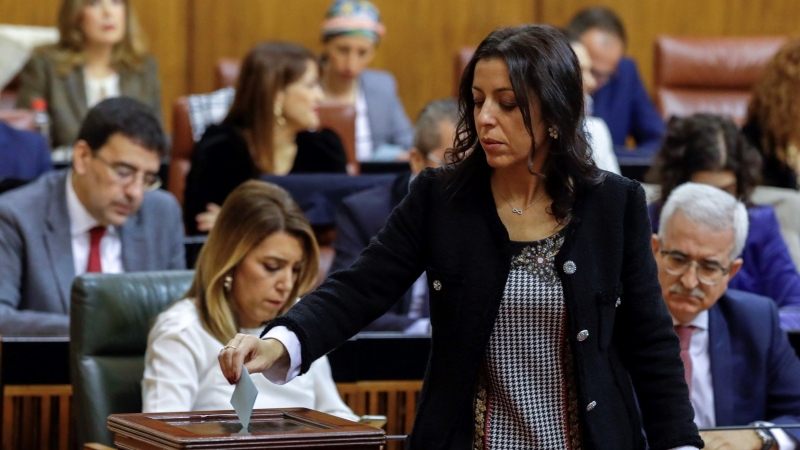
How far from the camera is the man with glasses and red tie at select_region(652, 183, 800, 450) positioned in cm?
234

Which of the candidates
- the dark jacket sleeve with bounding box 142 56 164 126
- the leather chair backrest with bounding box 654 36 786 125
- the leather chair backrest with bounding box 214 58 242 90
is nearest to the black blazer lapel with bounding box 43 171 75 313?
the dark jacket sleeve with bounding box 142 56 164 126

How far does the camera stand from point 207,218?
12.8ft

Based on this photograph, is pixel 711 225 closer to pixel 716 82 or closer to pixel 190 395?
pixel 190 395

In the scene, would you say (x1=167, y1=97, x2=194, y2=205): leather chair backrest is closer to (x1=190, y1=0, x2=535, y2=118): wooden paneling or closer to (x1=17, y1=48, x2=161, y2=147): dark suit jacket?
(x1=17, y1=48, x2=161, y2=147): dark suit jacket

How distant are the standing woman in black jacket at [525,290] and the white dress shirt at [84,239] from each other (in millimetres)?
1864

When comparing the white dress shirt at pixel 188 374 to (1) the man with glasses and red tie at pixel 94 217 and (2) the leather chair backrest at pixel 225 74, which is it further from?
(2) the leather chair backrest at pixel 225 74

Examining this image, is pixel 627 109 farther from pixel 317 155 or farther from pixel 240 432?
pixel 240 432

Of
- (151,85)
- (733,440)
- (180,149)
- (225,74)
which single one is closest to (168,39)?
(225,74)

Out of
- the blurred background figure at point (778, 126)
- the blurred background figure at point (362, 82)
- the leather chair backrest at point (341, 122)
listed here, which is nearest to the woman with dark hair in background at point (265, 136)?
the leather chair backrest at point (341, 122)

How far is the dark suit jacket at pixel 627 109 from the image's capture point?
5859mm

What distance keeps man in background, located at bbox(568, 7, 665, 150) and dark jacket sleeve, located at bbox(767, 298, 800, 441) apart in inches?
132

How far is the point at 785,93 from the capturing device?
13.1 ft

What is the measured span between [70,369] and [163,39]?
436 centimetres

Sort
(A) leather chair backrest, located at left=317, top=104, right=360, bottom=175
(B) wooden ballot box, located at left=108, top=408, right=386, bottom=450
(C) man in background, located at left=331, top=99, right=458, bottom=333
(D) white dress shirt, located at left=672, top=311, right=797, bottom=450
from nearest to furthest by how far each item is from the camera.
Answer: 1. (B) wooden ballot box, located at left=108, top=408, right=386, bottom=450
2. (D) white dress shirt, located at left=672, top=311, right=797, bottom=450
3. (C) man in background, located at left=331, top=99, right=458, bottom=333
4. (A) leather chair backrest, located at left=317, top=104, right=360, bottom=175
